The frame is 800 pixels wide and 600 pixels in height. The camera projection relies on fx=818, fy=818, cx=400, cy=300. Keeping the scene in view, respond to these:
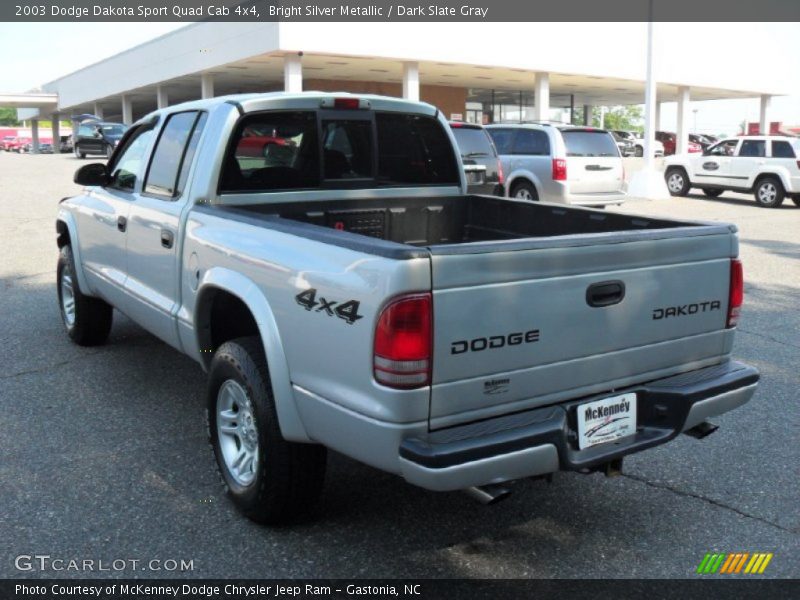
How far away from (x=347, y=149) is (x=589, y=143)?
456 inches

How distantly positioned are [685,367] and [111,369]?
4177 millimetres

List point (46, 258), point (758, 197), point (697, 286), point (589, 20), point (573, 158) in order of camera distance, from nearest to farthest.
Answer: point (697, 286) < point (46, 258) < point (573, 158) < point (758, 197) < point (589, 20)

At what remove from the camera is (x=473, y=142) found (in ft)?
44.2

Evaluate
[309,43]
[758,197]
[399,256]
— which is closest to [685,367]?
[399,256]

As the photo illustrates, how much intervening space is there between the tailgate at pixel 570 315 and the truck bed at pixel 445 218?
2.78 ft

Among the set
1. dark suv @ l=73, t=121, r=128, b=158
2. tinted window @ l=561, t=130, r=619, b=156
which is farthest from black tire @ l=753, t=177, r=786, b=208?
dark suv @ l=73, t=121, r=128, b=158

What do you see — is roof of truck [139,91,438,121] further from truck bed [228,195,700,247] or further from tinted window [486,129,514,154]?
tinted window [486,129,514,154]

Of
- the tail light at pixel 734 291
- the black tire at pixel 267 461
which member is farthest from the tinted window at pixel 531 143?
the black tire at pixel 267 461

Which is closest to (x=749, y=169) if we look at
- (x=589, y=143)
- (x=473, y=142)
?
(x=589, y=143)

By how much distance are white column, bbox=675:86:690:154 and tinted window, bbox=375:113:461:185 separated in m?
43.0

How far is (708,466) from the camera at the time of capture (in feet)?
14.6

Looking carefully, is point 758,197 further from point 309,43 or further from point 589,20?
point 589,20

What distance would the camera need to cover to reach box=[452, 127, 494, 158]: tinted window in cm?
1334

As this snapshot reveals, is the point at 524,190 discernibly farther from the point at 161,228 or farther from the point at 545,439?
the point at 545,439
